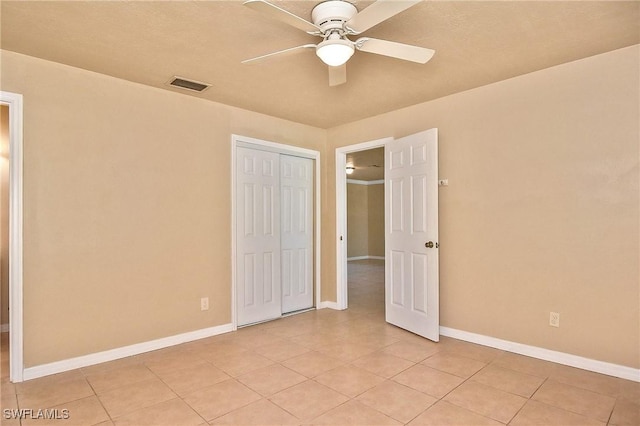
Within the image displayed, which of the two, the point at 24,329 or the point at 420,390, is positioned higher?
the point at 24,329

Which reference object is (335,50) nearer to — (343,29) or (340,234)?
(343,29)

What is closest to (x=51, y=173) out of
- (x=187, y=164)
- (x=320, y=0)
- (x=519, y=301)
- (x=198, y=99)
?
(x=187, y=164)

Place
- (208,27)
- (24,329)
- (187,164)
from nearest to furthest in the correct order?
(208,27)
(24,329)
(187,164)

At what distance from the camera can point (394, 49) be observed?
2178 mm

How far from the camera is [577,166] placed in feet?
9.53

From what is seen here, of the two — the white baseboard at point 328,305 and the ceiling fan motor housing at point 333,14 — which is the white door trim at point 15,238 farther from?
the white baseboard at point 328,305

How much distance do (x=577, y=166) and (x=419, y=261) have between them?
159 centimetres

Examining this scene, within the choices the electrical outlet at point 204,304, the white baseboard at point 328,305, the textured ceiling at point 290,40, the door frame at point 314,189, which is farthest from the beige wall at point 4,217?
the white baseboard at point 328,305

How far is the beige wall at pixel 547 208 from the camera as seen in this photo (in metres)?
2.71

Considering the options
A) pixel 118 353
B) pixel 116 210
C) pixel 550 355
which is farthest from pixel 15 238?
pixel 550 355

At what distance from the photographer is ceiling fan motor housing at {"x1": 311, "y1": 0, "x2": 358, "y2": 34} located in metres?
2.04

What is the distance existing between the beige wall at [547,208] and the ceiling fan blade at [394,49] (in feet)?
5.07

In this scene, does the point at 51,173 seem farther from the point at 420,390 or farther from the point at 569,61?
the point at 569,61

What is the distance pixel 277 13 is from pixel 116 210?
2321mm
